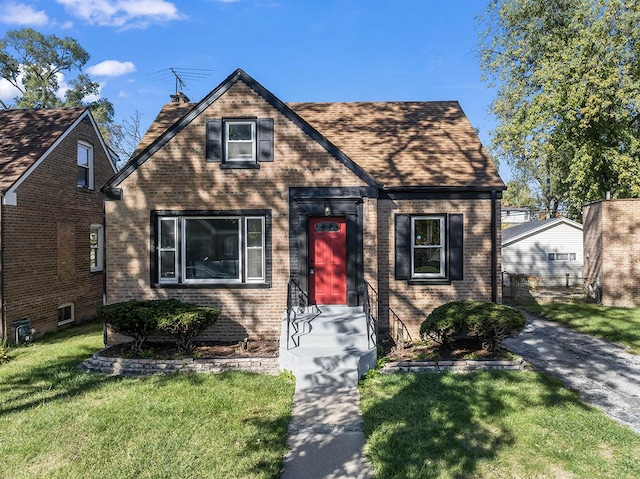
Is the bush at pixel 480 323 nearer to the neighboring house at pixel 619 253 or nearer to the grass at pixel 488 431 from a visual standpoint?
the grass at pixel 488 431

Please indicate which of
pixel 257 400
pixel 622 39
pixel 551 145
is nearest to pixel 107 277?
pixel 257 400

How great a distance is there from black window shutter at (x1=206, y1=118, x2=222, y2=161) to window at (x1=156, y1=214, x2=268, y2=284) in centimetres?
157

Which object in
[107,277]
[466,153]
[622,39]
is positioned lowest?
[107,277]

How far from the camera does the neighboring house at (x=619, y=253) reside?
16453 mm

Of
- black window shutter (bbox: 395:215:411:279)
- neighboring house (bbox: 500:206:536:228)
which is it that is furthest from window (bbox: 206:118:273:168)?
neighboring house (bbox: 500:206:536:228)

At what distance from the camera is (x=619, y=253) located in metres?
16.7

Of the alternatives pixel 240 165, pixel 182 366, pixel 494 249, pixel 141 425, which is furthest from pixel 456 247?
pixel 141 425

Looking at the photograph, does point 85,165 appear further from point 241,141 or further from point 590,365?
point 590,365

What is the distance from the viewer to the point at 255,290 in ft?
32.5

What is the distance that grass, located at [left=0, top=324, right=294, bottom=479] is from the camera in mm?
4680

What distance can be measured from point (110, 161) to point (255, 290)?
1068 centimetres

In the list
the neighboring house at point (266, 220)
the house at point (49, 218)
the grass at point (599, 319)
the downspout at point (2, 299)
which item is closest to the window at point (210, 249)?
the neighboring house at point (266, 220)

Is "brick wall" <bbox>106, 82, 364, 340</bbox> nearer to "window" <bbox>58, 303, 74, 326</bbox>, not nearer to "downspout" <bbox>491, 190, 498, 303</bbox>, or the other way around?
"downspout" <bbox>491, 190, 498, 303</bbox>

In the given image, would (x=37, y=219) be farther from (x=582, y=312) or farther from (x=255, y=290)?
(x=582, y=312)
